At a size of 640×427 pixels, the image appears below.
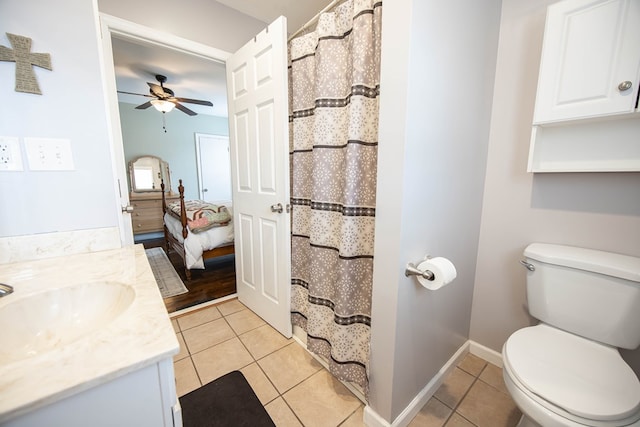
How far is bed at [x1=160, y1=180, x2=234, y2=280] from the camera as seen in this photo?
2627 mm

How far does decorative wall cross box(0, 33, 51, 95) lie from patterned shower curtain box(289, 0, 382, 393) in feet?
3.63

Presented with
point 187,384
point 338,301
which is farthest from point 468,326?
point 187,384

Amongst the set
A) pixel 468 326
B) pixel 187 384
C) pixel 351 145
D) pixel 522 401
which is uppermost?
pixel 351 145

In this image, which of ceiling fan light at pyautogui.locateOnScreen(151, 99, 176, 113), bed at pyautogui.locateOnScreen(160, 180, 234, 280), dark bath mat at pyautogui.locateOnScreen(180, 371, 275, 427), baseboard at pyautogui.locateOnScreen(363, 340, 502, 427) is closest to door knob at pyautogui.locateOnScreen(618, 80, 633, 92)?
baseboard at pyautogui.locateOnScreen(363, 340, 502, 427)

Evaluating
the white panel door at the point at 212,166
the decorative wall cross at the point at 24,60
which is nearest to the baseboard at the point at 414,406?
the decorative wall cross at the point at 24,60

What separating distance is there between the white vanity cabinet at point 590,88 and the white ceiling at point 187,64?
149cm

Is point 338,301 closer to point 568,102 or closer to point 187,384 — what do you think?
point 187,384

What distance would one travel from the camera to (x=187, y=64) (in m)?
2.87

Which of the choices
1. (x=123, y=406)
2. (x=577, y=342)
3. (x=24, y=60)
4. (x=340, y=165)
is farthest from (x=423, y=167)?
(x=24, y=60)

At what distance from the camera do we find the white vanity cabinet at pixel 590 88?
941mm

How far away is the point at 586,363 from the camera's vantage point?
96 centimetres

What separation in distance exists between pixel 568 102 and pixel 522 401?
1221 millimetres

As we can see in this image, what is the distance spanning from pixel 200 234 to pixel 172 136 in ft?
10.1

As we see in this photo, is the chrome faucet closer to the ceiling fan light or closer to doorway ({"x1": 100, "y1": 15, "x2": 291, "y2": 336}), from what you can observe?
doorway ({"x1": 100, "y1": 15, "x2": 291, "y2": 336})
